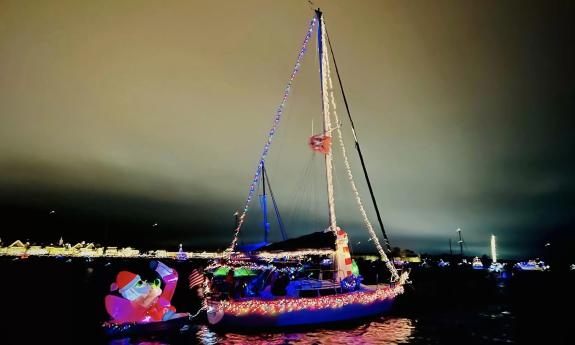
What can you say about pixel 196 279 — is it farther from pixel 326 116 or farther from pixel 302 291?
pixel 326 116

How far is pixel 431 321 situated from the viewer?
2277cm

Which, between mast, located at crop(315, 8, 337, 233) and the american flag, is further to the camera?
A: mast, located at crop(315, 8, 337, 233)

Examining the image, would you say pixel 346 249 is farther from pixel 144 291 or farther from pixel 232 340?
pixel 144 291

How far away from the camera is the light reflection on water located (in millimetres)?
16344

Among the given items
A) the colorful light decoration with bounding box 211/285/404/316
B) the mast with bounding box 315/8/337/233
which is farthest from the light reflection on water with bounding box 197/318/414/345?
the mast with bounding box 315/8/337/233

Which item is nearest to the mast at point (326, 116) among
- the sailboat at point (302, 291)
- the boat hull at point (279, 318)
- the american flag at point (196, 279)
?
the sailboat at point (302, 291)

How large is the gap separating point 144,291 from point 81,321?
31.4 feet

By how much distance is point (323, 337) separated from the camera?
17.0 meters

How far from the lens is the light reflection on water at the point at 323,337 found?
16.3 metres

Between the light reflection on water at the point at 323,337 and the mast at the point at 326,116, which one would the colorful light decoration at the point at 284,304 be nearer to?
the light reflection on water at the point at 323,337

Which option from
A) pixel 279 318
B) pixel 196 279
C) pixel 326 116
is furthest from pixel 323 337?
pixel 326 116

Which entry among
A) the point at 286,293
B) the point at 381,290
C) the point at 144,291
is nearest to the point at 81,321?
the point at 144,291

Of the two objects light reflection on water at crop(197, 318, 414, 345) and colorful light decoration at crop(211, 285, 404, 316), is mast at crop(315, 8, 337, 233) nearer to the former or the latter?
colorful light decoration at crop(211, 285, 404, 316)

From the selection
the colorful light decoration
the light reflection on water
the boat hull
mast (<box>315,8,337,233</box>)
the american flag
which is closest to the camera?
the light reflection on water
